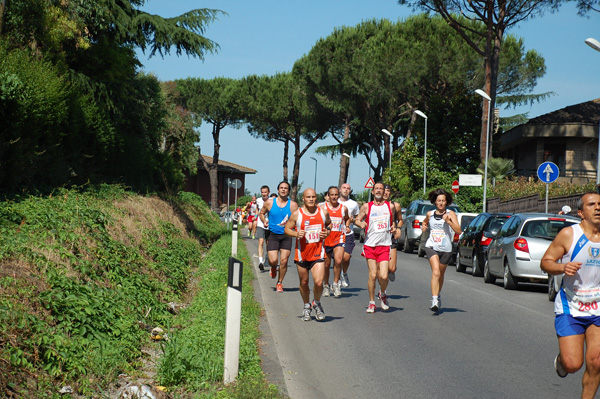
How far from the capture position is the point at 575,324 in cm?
583

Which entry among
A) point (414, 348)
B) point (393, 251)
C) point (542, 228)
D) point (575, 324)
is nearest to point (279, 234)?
point (393, 251)

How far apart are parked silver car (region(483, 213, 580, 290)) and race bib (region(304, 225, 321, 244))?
646cm

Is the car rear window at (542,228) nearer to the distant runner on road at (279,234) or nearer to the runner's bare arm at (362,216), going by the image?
the distant runner on road at (279,234)

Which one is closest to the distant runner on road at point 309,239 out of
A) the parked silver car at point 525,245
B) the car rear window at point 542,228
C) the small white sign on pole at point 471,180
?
the parked silver car at point 525,245

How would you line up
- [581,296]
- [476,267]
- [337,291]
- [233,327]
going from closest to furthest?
[581,296], [233,327], [337,291], [476,267]

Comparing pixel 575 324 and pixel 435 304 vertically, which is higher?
pixel 575 324

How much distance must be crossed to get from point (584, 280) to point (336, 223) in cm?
755

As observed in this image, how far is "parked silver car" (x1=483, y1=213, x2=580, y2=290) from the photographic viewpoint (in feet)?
51.4

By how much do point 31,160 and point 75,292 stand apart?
22.0ft

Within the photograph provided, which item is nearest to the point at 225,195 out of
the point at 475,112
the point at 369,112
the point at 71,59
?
the point at 369,112

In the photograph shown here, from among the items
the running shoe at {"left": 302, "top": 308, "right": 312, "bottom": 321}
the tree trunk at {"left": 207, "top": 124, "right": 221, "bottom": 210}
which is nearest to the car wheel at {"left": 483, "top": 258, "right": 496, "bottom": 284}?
the running shoe at {"left": 302, "top": 308, "right": 312, "bottom": 321}

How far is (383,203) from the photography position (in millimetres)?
12156

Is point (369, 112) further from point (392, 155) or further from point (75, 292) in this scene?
point (75, 292)

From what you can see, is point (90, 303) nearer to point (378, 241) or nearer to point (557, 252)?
point (557, 252)
